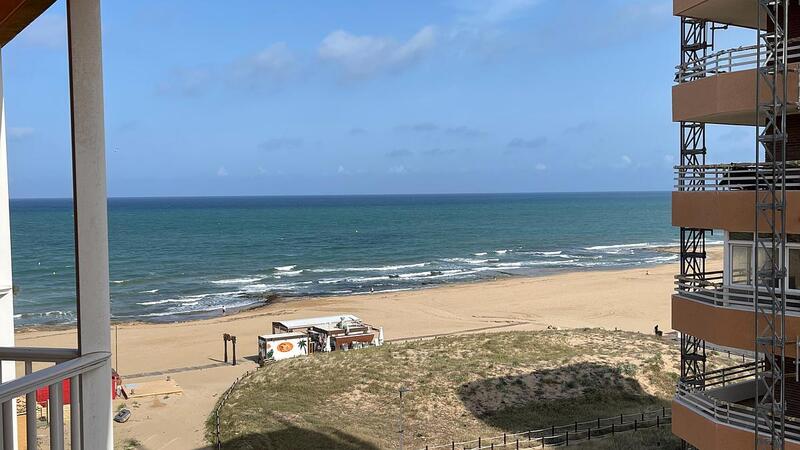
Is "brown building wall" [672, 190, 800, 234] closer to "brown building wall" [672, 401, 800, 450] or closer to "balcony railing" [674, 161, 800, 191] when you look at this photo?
"balcony railing" [674, 161, 800, 191]

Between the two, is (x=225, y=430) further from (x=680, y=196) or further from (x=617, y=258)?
(x=617, y=258)

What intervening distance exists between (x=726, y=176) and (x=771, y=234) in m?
1.96

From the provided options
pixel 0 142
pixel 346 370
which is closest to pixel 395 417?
pixel 346 370

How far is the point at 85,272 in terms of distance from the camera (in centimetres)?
356

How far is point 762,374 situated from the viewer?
11.5m

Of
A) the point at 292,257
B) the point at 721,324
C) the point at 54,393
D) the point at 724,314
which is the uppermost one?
the point at 54,393

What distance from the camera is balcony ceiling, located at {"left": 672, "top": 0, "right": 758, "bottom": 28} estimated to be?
43.6 feet

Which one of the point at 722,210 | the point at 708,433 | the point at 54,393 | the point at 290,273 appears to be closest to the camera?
the point at 54,393

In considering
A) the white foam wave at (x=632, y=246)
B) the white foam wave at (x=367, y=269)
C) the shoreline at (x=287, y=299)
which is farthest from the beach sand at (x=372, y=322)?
the white foam wave at (x=632, y=246)

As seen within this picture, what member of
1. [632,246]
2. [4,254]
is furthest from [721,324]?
[632,246]

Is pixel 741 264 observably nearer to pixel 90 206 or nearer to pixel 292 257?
pixel 90 206

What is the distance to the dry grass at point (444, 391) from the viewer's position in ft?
71.1

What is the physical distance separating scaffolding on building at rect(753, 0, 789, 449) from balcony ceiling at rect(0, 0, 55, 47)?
10.4 metres

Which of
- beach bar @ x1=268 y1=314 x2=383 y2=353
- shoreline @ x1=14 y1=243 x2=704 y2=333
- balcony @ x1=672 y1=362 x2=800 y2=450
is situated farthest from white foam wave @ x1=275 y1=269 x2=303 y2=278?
balcony @ x1=672 y1=362 x2=800 y2=450
